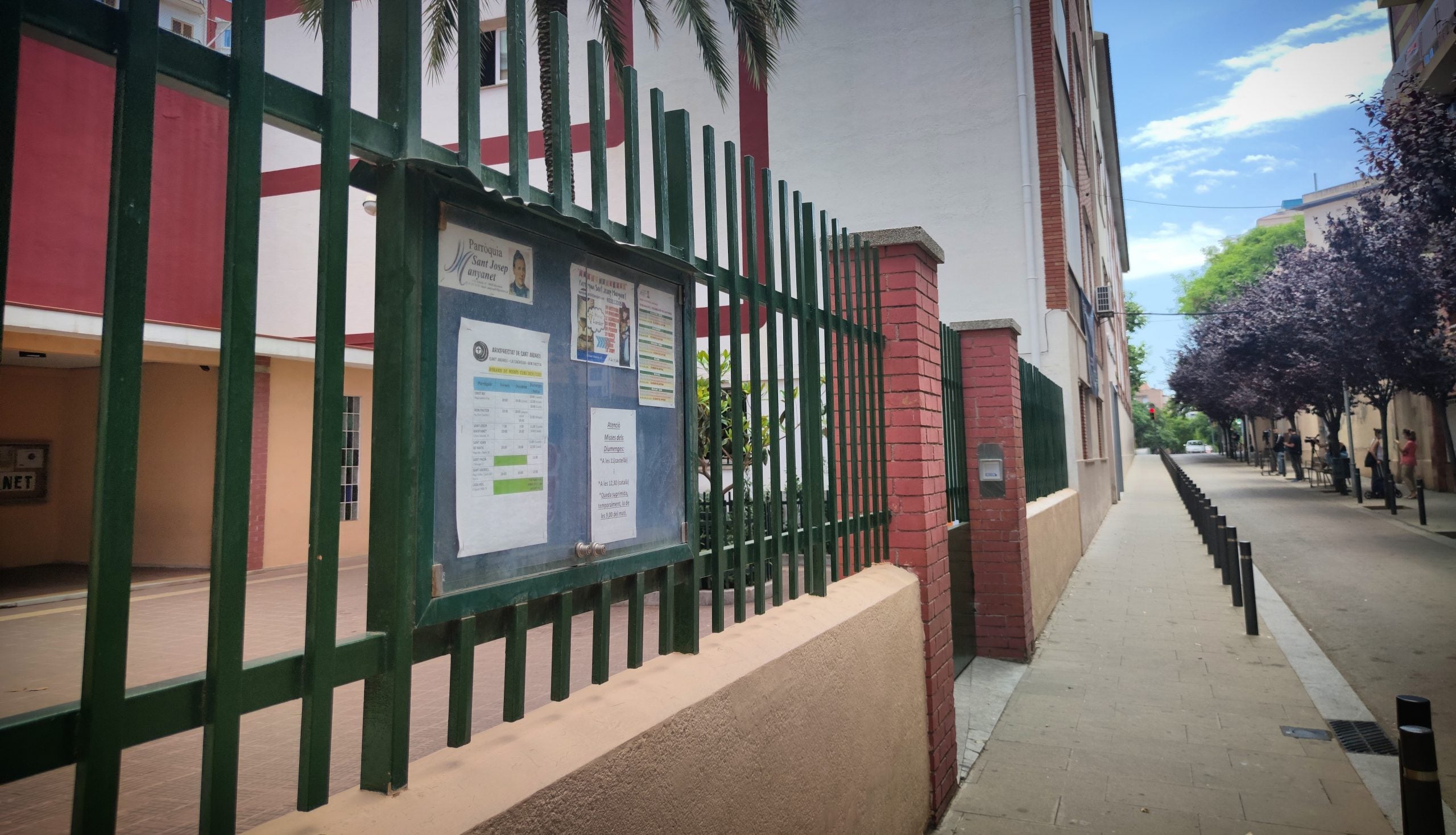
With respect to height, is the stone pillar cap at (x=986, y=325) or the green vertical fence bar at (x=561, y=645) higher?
the stone pillar cap at (x=986, y=325)

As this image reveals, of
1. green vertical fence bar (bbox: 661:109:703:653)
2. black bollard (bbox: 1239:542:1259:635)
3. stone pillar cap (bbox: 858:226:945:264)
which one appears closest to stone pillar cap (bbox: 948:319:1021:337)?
stone pillar cap (bbox: 858:226:945:264)

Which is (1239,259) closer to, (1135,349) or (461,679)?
(1135,349)

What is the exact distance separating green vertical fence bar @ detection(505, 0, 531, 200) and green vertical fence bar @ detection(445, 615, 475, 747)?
3.06 ft

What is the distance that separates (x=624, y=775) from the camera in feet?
6.51

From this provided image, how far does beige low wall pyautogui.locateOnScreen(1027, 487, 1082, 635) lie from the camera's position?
26.4ft

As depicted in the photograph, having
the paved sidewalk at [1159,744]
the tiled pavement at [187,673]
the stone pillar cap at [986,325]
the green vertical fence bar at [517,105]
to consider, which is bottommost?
the paved sidewalk at [1159,744]

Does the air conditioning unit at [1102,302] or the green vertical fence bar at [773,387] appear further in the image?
the air conditioning unit at [1102,302]

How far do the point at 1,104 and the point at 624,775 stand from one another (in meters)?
1.70

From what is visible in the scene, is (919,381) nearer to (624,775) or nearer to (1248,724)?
(624,775)

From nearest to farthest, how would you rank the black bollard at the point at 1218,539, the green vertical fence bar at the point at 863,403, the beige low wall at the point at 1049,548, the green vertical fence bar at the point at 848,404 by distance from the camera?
the green vertical fence bar at the point at 848,404, the green vertical fence bar at the point at 863,403, the beige low wall at the point at 1049,548, the black bollard at the point at 1218,539

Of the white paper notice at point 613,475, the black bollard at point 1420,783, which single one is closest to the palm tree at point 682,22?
the white paper notice at point 613,475

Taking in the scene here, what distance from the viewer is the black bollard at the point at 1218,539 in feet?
34.7

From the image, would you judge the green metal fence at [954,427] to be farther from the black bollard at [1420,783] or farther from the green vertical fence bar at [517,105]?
the green vertical fence bar at [517,105]

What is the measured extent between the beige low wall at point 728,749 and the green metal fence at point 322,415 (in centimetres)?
9
